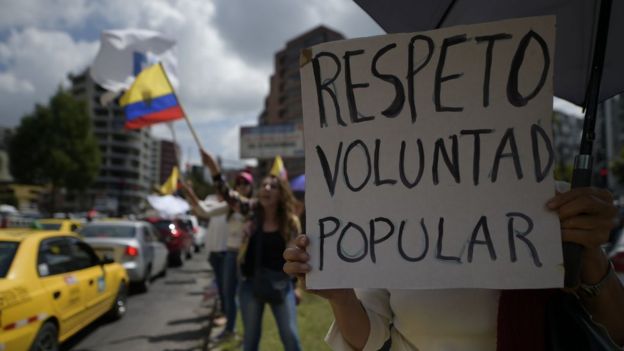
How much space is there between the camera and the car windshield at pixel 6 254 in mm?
4328

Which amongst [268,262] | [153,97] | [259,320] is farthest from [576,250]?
[153,97]

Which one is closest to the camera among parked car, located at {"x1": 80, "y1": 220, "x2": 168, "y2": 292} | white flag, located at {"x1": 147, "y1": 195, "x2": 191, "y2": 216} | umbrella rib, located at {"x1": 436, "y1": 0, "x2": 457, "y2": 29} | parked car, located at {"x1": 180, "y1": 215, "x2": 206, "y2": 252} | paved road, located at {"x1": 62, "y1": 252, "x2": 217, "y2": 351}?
umbrella rib, located at {"x1": 436, "y1": 0, "x2": 457, "y2": 29}

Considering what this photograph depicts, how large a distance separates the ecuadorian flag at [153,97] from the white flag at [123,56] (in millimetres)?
514

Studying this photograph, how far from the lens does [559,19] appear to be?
1757 millimetres

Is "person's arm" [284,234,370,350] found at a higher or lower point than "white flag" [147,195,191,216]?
lower

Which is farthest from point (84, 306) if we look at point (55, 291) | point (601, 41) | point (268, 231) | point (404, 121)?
point (601, 41)

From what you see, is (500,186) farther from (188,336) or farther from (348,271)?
(188,336)

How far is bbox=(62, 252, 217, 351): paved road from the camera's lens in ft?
20.0

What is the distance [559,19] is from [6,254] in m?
4.93

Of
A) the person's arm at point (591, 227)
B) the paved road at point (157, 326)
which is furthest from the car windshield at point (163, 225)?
the person's arm at point (591, 227)

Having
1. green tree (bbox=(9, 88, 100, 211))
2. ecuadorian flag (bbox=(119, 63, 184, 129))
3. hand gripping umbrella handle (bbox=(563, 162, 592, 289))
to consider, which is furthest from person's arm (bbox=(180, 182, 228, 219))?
green tree (bbox=(9, 88, 100, 211))

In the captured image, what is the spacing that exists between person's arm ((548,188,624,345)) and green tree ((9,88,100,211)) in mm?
51981

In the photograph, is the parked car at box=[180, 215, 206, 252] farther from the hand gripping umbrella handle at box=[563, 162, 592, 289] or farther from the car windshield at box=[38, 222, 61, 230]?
the hand gripping umbrella handle at box=[563, 162, 592, 289]

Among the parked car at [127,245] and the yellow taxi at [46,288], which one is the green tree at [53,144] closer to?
the parked car at [127,245]
